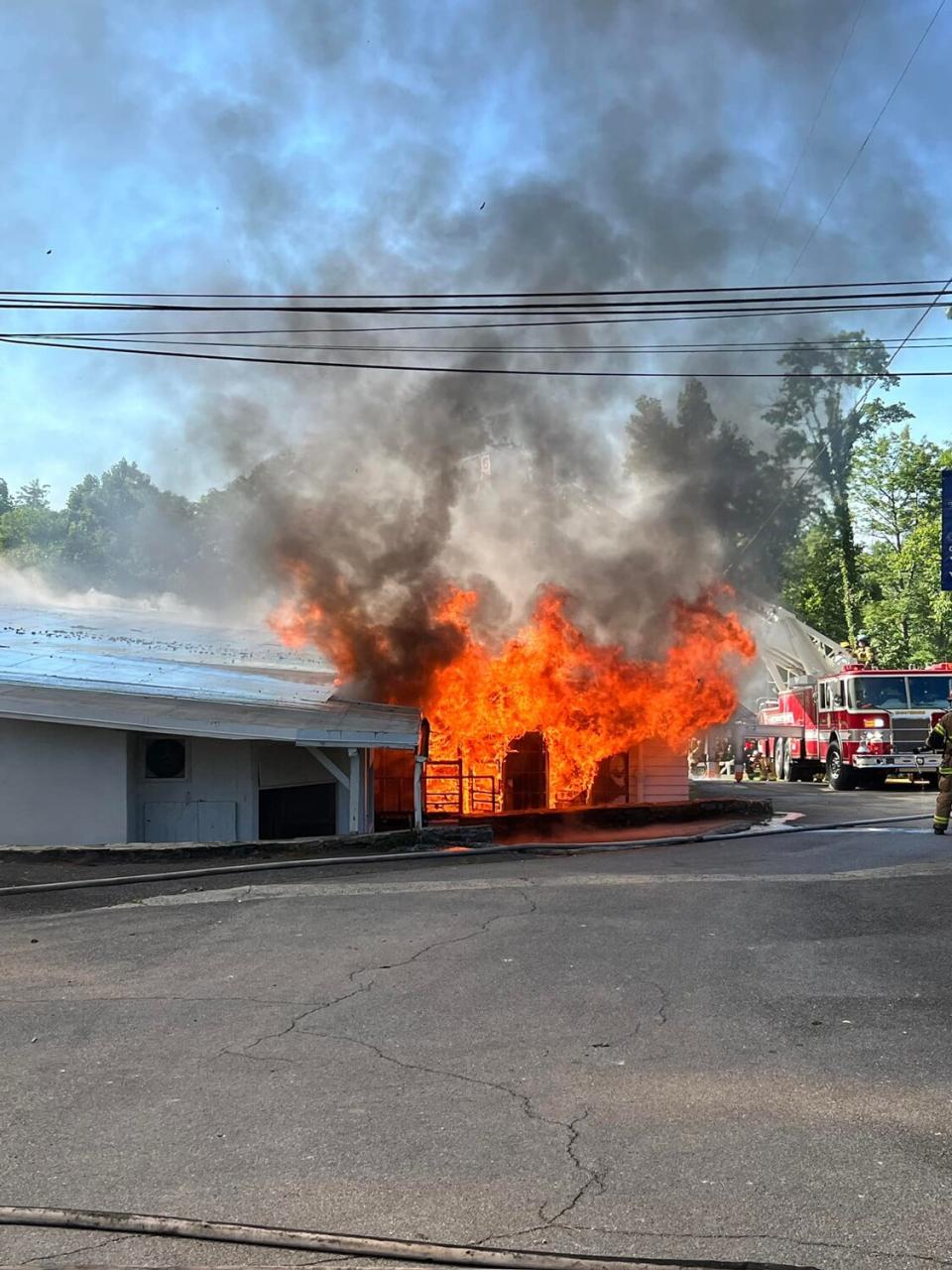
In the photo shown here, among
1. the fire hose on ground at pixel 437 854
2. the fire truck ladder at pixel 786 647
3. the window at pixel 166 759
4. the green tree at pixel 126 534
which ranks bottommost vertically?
the fire hose on ground at pixel 437 854

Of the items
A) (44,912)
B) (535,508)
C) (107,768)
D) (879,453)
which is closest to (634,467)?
(535,508)

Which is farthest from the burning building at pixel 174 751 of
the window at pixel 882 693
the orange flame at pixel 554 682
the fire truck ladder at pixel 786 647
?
the fire truck ladder at pixel 786 647

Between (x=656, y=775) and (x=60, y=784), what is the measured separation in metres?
10.9

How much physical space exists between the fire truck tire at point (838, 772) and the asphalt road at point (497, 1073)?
50.4ft

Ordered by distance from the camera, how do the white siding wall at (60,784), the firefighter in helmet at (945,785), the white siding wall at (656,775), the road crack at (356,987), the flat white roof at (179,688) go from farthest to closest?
the white siding wall at (656,775) < the firefighter in helmet at (945,785) < the white siding wall at (60,784) < the flat white roof at (179,688) < the road crack at (356,987)

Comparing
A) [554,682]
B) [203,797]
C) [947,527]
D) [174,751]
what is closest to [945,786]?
[947,527]

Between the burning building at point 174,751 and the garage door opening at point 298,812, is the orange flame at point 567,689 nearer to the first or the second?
the burning building at point 174,751

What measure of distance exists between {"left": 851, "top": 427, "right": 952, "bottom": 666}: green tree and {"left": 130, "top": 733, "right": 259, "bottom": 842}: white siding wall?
1066 inches

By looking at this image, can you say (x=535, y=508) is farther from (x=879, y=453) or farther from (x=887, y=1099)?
(x=879, y=453)

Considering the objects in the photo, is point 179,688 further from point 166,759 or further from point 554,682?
point 554,682

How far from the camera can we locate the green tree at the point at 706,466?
1880 centimetres

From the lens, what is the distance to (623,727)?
63.3ft

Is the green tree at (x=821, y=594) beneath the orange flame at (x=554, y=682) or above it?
above

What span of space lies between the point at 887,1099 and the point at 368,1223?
91.3 inches
